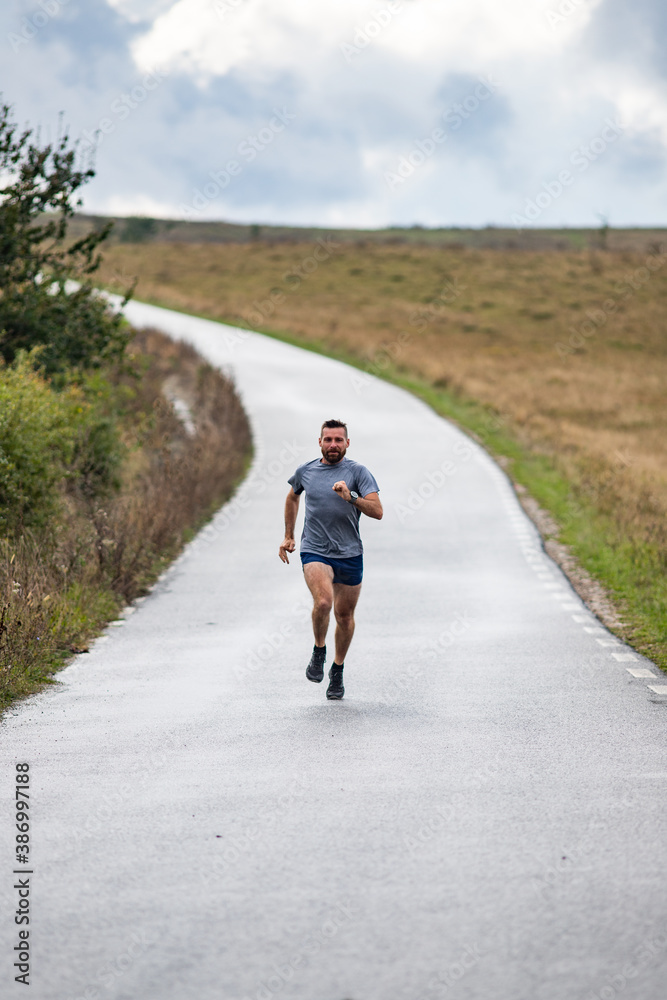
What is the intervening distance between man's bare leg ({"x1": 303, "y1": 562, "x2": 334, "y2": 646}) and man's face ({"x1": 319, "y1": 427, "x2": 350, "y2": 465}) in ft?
2.57

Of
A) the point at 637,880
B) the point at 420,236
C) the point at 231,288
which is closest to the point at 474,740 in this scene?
the point at 637,880

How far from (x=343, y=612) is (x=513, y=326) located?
60840mm

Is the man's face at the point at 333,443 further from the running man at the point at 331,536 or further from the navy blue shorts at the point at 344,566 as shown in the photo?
the navy blue shorts at the point at 344,566

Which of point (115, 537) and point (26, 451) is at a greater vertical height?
point (26, 451)

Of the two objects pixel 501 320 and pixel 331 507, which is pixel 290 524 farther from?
pixel 501 320

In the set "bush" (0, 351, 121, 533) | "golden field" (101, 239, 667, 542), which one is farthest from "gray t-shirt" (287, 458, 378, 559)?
"golden field" (101, 239, 667, 542)

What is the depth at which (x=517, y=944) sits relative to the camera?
459cm

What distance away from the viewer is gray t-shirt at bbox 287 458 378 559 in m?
8.81

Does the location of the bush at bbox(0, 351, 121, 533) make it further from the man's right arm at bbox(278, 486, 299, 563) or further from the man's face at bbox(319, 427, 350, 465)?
the man's face at bbox(319, 427, 350, 465)

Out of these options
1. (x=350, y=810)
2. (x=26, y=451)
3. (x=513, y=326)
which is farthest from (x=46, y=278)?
(x=513, y=326)

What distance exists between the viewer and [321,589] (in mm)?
8898

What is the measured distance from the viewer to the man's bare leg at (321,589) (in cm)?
888

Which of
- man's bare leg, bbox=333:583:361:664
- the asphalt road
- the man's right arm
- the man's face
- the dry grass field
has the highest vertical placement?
the dry grass field

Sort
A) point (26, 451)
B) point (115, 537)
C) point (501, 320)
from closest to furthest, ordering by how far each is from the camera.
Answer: point (26, 451) < point (115, 537) < point (501, 320)
